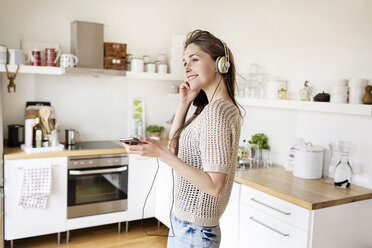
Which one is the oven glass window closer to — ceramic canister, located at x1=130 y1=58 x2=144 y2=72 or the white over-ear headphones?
ceramic canister, located at x1=130 y1=58 x2=144 y2=72

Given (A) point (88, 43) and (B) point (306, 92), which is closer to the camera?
(B) point (306, 92)

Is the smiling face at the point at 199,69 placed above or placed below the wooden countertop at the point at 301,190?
above

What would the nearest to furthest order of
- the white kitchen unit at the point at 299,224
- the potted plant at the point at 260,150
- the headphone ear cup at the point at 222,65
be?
the headphone ear cup at the point at 222,65 < the white kitchen unit at the point at 299,224 < the potted plant at the point at 260,150

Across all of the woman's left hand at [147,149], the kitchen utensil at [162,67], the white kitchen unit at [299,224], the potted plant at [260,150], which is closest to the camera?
the woman's left hand at [147,149]

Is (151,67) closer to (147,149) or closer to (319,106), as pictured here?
(319,106)

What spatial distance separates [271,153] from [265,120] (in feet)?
1.02

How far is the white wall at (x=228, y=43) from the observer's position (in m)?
2.65

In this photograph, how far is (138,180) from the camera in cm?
372

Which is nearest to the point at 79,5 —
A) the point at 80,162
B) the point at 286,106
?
the point at 80,162

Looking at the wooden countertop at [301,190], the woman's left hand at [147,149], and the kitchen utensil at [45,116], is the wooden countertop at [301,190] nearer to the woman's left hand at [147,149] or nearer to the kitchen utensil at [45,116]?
the woman's left hand at [147,149]

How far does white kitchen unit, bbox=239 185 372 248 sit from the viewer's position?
2154 mm

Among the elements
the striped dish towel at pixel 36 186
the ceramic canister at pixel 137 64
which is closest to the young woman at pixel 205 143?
the striped dish towel at pixel 36 186

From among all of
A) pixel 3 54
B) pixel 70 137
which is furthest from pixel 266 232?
pixel 3 54

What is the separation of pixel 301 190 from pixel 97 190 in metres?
2.01
